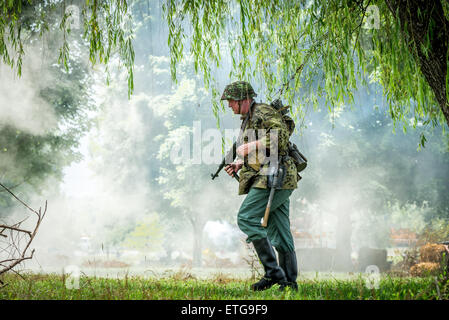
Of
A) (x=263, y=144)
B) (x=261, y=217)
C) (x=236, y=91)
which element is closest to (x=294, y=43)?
(x=236, y=91)

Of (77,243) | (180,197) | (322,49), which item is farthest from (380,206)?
(77,243)

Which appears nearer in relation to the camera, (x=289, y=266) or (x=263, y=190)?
(x=263, y=190)

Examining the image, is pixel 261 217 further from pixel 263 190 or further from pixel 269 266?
pixel 269 266

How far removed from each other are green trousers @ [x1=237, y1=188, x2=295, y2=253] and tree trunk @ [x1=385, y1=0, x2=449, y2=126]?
1.53 m

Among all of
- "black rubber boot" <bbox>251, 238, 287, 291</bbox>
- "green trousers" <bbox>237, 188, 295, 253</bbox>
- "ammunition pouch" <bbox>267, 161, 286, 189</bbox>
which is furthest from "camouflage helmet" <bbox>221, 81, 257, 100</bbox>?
"black rubber boot" <bbox>251, 238, 287, 291</bbox>

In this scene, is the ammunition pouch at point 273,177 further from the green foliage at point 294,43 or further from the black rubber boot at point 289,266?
the green foliage at point 294,43

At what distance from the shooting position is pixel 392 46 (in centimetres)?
346

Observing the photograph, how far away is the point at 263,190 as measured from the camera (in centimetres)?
346

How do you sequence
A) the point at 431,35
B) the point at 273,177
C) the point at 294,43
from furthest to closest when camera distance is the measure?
the point at 294,43
the point at 273,177
the point at 431,35

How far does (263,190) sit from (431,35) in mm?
1873

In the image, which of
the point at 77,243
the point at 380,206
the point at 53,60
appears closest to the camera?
the point at 53,60
